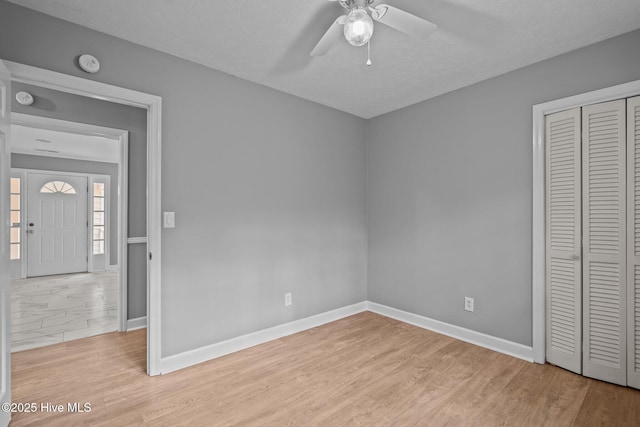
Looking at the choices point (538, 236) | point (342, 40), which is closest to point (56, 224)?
point (342, 40)

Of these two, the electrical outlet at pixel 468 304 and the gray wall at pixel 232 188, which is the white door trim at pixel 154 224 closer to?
the gray wall at pixel 232 188

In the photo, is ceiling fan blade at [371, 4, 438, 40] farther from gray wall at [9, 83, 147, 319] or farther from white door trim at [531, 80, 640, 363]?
gray wall at [9, 83, 147, 319]

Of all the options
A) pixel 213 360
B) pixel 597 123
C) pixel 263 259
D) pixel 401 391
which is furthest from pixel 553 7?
pixel 213 360

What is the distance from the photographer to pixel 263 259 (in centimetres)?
299

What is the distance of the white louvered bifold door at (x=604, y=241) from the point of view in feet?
7.02

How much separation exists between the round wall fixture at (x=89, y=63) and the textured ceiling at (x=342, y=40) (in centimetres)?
21

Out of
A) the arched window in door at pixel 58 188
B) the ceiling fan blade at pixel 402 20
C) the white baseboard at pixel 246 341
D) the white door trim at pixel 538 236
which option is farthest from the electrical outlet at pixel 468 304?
the arched window in door at pixel 58 188

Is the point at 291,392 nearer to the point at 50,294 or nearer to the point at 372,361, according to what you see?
the point at 372,361

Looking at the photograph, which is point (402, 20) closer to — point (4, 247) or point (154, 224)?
point (154, 224)

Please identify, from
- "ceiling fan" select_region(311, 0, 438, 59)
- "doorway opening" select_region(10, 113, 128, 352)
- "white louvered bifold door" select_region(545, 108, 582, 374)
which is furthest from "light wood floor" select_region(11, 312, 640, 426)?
"ceiling fan" select_region(311, 0, 438, 59)

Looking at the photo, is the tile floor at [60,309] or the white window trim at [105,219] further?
the white window trim at [105,219]

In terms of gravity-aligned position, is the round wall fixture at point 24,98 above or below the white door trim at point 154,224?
above

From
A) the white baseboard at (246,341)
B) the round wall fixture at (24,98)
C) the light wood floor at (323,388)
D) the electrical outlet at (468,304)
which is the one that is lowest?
the light wood floor at (323,388)

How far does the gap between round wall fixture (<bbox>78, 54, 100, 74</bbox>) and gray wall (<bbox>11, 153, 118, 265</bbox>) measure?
549cm
